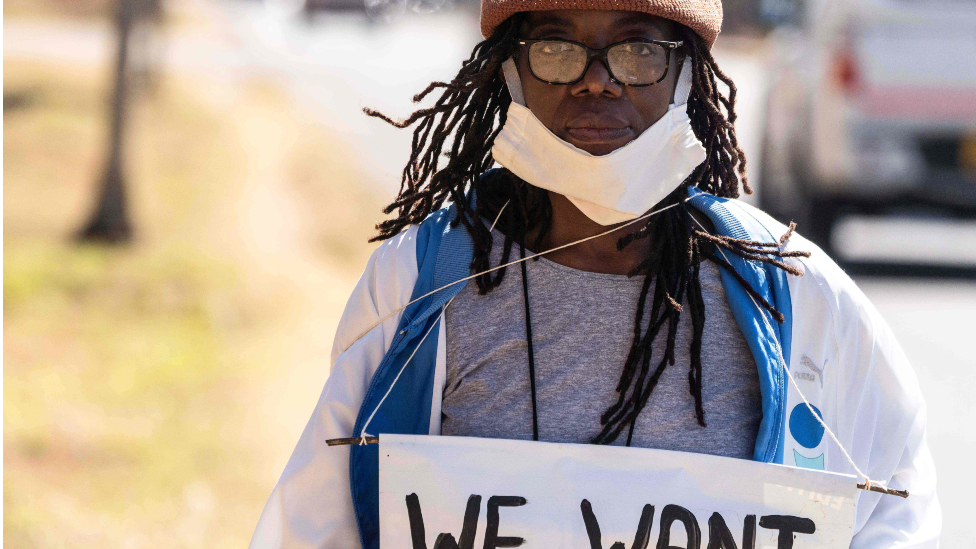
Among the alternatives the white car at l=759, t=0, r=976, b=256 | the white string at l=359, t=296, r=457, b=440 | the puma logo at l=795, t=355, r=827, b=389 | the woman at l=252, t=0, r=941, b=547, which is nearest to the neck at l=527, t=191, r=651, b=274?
the woman at l=252, t=0, r=941, b=547

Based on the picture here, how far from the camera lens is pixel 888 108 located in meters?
7.67

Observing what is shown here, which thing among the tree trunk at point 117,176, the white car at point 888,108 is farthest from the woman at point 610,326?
the tree trunk at point 117,176

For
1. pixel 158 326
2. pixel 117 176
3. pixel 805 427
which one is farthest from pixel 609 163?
pixel 117 176

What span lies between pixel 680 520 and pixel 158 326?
546 centimetres

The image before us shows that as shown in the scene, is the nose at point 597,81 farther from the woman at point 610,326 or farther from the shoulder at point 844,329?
the shoulder at point 844,329

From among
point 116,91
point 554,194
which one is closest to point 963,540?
point 554,194

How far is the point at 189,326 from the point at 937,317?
4.74 m

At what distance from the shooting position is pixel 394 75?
18484mm

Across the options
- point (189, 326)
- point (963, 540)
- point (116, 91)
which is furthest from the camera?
point (116, 91)

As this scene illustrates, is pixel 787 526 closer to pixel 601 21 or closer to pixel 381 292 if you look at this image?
pixel 381 292

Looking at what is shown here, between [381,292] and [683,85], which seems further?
[683,85]

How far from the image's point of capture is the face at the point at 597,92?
6.87ft

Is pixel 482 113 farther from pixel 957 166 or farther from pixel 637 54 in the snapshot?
pixel 957 166

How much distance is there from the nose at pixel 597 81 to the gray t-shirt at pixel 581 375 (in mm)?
382
